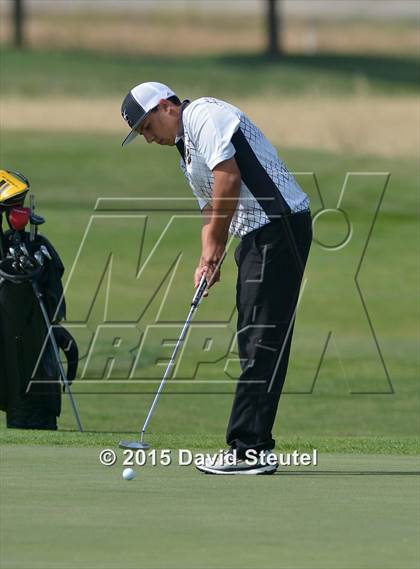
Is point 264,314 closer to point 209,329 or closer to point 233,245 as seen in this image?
point 209,329

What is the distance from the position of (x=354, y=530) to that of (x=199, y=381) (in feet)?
32.9

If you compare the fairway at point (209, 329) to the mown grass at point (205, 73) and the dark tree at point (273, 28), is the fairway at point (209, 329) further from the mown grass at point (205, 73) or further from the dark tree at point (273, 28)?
the dark tree at point (273, 28)

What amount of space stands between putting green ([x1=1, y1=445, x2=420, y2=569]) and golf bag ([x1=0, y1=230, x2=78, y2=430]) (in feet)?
9.29

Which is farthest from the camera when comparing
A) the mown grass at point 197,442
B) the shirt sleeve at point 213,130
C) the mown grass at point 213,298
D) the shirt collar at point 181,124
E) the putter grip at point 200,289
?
the mown grass at point 213,298

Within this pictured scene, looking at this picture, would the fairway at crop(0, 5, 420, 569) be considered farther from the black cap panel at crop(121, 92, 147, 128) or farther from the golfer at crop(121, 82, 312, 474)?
the black cap panel at crop(121, 92, 147, 128)

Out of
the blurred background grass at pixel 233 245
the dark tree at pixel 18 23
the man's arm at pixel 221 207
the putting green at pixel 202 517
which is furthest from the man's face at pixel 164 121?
the dark tree at pixel 18 23

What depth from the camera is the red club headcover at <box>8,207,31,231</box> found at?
385 inches

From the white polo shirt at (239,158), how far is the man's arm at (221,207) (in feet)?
0.16

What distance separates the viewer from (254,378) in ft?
23.5

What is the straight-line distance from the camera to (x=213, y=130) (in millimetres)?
6918

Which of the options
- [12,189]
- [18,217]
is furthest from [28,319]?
[12,189]

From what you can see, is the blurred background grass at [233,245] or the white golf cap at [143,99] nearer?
the white golf cap at [143,99]

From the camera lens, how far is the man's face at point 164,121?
7.16 metres

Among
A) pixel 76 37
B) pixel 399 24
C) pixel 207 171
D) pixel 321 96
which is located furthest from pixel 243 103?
pixel 399 24
